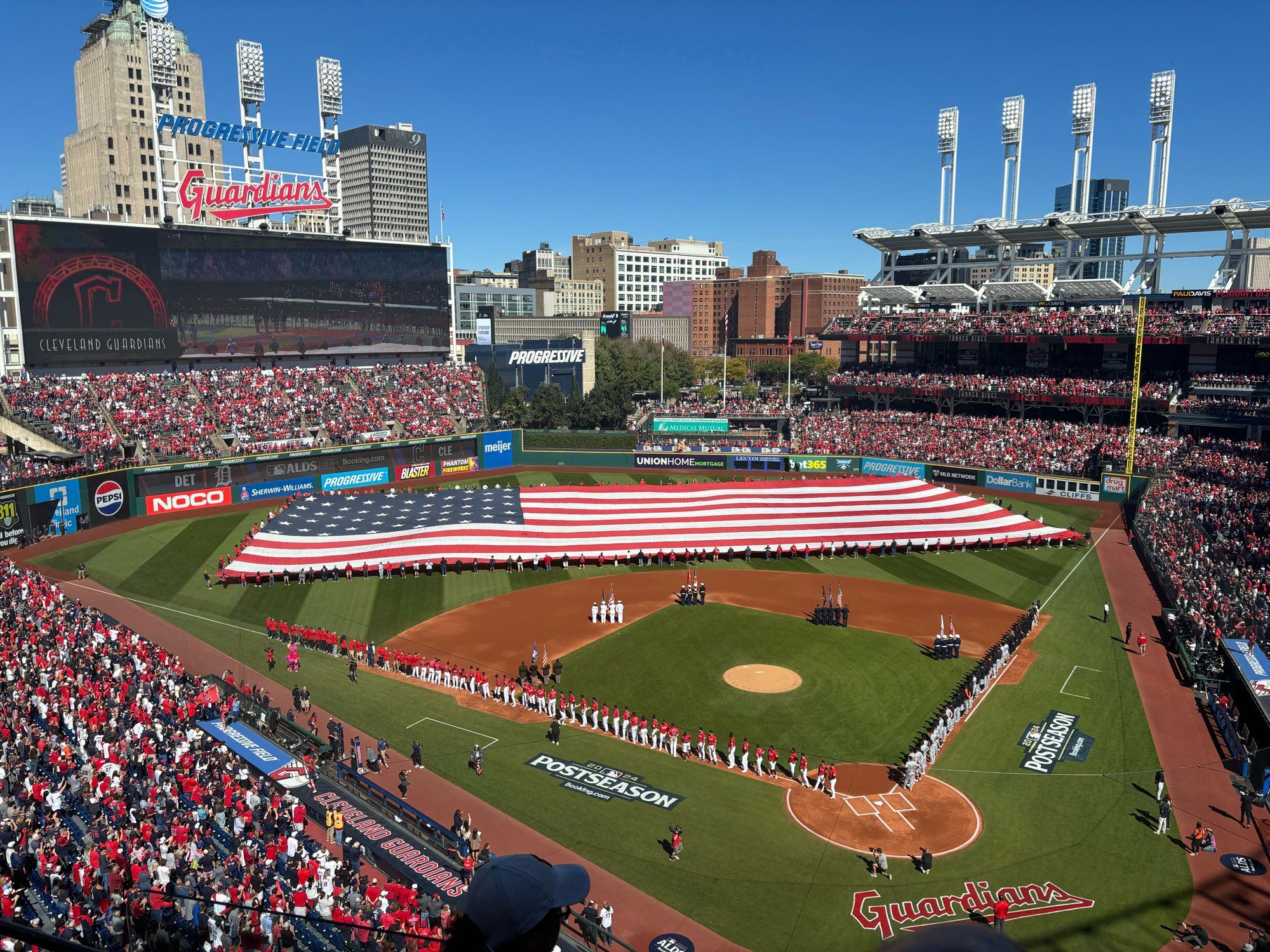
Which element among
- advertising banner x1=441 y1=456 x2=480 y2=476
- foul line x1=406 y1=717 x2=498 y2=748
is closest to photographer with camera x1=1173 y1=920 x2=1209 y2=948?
foul line x1=406 y1=717 x2=498 y2=748

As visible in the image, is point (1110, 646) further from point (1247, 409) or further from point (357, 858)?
point (1247, 409)

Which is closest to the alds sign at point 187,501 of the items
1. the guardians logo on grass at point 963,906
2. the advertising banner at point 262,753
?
the advertising banner at point 262,753

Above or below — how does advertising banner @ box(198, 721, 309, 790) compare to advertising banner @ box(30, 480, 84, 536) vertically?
below

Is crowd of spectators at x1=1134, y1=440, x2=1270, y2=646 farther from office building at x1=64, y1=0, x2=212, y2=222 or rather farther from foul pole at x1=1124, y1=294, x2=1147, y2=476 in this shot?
office building at x1=64, y1=0, x2=212, y2=222

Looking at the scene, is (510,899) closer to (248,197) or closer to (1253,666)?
(1253,666)

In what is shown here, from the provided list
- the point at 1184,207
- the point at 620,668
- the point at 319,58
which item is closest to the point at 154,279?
the point at 319,58

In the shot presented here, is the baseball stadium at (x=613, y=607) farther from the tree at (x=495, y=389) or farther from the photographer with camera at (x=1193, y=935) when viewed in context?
the tree at (x=495, y=389)
